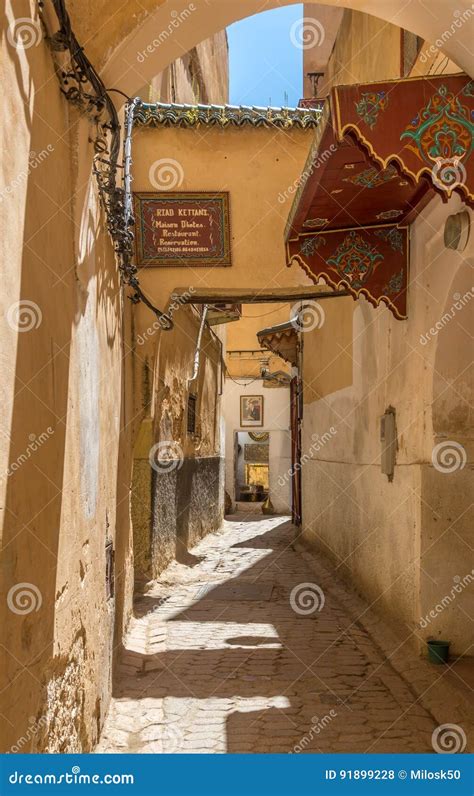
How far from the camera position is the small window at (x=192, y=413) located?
12241mm

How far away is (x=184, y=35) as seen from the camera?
3.95 meters

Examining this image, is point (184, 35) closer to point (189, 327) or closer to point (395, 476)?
point (395, 476)

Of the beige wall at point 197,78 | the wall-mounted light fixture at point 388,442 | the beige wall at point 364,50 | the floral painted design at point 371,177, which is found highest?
the beige wall at point 197,78

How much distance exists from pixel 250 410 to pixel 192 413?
41.0ft

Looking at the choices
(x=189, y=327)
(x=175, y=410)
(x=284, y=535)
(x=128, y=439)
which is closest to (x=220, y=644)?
(x=128, y=439)

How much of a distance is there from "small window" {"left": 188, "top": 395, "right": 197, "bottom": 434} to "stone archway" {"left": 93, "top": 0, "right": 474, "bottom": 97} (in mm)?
8335

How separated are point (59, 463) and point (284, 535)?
1211 cm

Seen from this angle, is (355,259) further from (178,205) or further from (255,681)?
(255,681)

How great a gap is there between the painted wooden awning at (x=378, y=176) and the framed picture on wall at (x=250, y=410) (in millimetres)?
18355

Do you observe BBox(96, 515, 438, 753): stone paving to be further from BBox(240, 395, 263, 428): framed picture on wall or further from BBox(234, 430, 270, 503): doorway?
BBox(234, 430, 270, 503): doorway

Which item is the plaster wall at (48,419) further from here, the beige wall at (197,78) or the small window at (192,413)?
the small window at (192,413)

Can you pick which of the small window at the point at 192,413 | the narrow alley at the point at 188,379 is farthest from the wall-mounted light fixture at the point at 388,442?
the small window at the point at 192,413

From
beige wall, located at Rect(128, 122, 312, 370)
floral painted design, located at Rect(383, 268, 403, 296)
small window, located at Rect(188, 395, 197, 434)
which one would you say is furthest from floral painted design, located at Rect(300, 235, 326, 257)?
small window, located at Rect(188, 395, 197, 434)

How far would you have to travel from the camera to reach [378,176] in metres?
5.25
